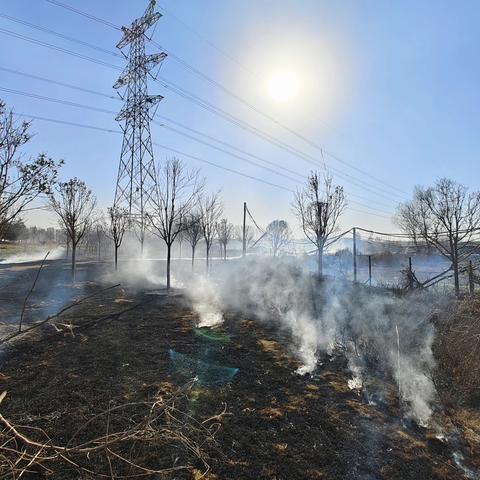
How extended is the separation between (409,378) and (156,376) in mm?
3817

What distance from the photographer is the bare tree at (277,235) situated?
2973 cm

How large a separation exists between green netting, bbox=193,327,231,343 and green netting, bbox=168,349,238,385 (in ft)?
3.97

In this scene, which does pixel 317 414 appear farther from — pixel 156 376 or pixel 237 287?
pixel 237 287

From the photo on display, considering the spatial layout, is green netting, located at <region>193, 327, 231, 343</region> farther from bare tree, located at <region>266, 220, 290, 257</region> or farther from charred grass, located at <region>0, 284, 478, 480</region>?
bare tree, located at <region>266, 220, 290, 257</region>

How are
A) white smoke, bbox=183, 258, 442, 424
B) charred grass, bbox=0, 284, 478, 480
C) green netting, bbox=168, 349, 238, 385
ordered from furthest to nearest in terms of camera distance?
white smoke, bbox=183, 258, 442, 424
green netting, bbox=168, 349, 238, 385
charred grass, bbox=0, 284, 478, 480

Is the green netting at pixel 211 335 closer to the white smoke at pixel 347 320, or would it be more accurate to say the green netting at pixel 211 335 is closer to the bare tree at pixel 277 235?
the white smoke at pixel 347 320

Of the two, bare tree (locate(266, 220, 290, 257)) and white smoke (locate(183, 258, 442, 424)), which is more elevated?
bare tree (locate(266, 220, 290, 257))

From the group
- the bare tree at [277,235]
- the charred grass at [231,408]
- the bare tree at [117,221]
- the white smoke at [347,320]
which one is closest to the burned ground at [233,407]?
the charred grass at [231,408]

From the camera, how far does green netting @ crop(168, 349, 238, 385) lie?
5.28m

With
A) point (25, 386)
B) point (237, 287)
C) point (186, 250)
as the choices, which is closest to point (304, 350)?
point (25, 386)

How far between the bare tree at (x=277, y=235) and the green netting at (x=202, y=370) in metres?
21.9

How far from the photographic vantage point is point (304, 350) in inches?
269

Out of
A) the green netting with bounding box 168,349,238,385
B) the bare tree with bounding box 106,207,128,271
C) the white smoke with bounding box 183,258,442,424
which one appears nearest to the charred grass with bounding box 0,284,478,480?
the green netting with bounding box 168,349,238,385

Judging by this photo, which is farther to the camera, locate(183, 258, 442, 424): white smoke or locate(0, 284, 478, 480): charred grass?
locate(183, 258, 442, 424): white smoke
